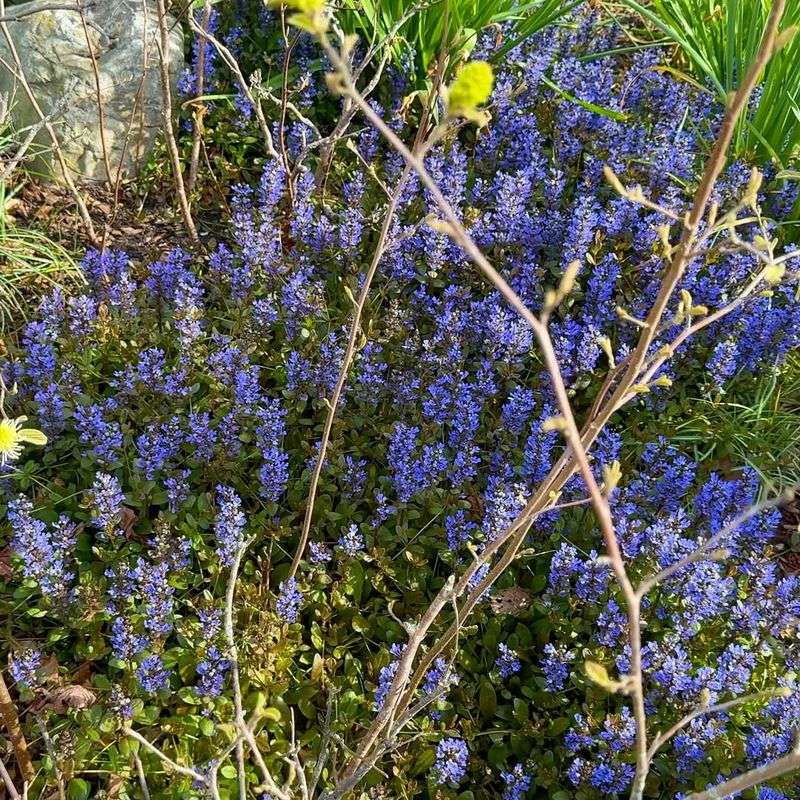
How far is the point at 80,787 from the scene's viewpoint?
2.04m

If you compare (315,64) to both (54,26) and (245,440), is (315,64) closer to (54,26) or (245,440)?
(54,26)

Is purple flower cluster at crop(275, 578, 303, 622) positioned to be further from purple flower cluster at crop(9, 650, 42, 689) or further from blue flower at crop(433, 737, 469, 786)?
purple flower cluster at crop(9, 650, 42, 689)

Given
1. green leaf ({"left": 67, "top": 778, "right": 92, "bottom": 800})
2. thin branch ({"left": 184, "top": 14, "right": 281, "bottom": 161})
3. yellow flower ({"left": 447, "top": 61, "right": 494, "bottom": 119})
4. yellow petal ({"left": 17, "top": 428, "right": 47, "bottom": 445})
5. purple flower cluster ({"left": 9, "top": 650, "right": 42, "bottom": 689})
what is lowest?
green leaf ({"left": 67, "top": 778, "right": 92, "bottom": 800})

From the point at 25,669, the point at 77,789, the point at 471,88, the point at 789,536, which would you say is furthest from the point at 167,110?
the point at 789,536

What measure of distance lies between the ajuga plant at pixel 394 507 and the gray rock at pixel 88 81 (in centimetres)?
73

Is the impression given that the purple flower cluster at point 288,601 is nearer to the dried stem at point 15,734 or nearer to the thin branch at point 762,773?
the dried stem at point 15,734

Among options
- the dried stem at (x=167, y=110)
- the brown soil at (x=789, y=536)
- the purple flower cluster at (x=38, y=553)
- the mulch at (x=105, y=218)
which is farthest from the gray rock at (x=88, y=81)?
the brown soil at (x=789, y=536)

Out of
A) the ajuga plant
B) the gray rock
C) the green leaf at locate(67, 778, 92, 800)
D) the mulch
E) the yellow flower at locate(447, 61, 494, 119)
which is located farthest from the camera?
the gray rock

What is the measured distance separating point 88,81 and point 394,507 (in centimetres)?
246

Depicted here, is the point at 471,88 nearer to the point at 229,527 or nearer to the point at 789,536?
the point at 229,527

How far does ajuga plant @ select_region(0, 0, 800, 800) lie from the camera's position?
7.11ft

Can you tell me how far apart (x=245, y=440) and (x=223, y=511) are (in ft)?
1.18

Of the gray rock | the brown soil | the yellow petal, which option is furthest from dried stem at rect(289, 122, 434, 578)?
the gray rock

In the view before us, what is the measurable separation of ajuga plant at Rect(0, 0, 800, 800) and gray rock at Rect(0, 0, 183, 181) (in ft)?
2.39
